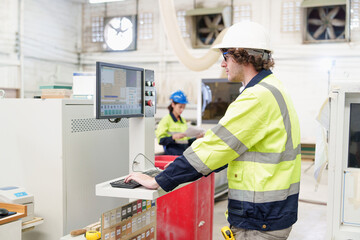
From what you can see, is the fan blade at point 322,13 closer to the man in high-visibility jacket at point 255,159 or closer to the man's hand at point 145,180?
the man in high-visibility jacket at point 255,159

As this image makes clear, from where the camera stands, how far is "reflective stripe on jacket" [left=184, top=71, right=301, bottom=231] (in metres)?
1.57

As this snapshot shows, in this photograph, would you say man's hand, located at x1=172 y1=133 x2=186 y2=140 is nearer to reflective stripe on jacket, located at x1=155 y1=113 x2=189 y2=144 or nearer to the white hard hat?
reflective stripe on jacket, located at x1=155 y1=113 x2=189 y2=144

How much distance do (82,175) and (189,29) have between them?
7255mm

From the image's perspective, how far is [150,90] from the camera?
7.57 feet

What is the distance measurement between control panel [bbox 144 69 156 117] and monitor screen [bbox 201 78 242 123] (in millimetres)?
3747

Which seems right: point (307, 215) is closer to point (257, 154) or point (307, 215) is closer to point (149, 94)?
point (149, 94)

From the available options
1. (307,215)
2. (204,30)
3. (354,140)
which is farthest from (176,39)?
(204,30)

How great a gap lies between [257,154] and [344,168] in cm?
84

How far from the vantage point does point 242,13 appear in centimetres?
861

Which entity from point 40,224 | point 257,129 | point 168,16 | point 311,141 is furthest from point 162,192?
point 311,141

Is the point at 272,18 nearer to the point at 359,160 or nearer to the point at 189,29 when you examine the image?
the point at 189,29

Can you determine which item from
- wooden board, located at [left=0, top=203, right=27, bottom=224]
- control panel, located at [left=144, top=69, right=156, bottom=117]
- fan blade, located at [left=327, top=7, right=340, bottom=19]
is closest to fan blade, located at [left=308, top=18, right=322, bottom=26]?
fan blade, located at [left=327, top=7, right=340, bottom=19]

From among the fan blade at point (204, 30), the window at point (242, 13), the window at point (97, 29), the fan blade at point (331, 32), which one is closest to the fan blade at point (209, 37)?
the fan blade at point (204, 30)

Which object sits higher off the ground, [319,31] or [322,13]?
[322,13]
